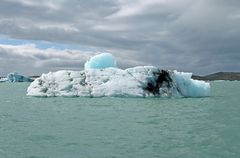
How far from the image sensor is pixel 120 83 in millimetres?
43219

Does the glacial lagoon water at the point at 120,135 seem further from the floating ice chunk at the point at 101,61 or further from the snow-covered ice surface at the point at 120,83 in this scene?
the floating ice chunk at the point at 101,61

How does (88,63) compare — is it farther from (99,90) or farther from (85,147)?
(85,147)

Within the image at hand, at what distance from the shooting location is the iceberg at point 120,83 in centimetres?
4331

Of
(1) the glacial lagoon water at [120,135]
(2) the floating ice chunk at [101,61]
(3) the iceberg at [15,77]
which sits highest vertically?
(3) the iceberg at [15,77]

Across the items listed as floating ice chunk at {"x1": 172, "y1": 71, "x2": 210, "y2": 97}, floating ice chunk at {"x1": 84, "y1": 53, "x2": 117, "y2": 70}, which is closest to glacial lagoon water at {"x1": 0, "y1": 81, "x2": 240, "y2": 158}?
floating ice chunk at {"x1": 172, "y1": 71, "x2": 210, "y2": 97}

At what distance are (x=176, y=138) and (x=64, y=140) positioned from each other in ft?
15.6

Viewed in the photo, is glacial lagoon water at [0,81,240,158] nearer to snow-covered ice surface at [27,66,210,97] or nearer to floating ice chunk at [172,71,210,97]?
snow-covered ice surface at [27,66,210,97]

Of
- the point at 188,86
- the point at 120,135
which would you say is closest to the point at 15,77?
the point at 188,86

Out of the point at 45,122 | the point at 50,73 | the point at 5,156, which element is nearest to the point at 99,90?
the point at 50,73

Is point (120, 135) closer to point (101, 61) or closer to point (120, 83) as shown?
point (120, 83)

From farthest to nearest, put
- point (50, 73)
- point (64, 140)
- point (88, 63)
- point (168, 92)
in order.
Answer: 1. point (88, 63)
2. point (50, 73)
3. point (168, 92)
4. point (64, 140)

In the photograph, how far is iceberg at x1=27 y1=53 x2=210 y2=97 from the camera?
4331 centimetres

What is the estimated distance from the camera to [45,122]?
22938mm

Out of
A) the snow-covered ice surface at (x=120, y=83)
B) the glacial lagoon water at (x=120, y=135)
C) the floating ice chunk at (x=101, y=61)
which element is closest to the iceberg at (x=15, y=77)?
the floating ice chunk at (x=101, y=61)
